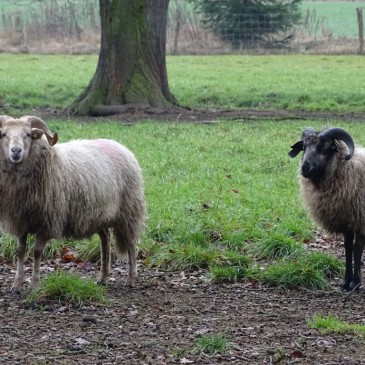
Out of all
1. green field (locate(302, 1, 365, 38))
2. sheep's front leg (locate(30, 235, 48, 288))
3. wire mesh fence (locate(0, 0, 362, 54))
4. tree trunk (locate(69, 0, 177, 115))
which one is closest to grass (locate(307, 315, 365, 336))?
sheep's front leg (locate(30, 235, 48, 288))

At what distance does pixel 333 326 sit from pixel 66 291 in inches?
89.1

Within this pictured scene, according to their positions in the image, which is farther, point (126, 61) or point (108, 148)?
point (126, 61)

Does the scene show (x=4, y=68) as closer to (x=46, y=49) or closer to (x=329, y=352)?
(x=46, y=49)

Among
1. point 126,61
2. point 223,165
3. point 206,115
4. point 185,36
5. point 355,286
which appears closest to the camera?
point 355,286

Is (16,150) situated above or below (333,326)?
above

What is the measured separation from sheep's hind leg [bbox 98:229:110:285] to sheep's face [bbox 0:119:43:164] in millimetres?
1234

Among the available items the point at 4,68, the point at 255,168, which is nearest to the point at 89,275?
the point at 255,168

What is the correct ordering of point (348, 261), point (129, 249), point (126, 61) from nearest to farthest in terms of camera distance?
point (348, 261), point (129, 249), point (126, 61)

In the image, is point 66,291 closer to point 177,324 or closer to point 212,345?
point 177,324

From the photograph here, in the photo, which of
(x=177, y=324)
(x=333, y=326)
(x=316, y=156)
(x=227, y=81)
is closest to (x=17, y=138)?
(x=177, y=324)

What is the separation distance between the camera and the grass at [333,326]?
7.00 metres

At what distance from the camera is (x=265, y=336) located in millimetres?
6977

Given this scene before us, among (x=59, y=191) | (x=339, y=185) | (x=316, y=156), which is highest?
(x=316, y=156)

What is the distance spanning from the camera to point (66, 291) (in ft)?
25.5
